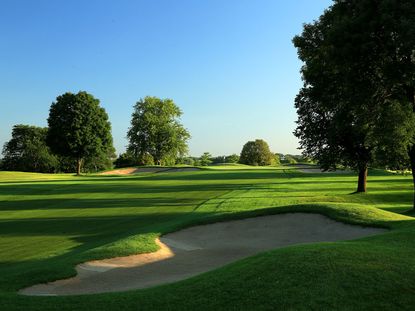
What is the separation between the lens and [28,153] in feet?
355

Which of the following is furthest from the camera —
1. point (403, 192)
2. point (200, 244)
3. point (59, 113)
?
point (59, 113)

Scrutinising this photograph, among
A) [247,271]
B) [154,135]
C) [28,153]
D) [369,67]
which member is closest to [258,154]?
[154,135]

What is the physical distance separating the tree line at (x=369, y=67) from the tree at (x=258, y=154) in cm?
11024

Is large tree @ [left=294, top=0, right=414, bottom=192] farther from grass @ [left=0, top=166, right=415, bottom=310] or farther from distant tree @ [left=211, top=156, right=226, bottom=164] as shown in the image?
distant tree @ [left=211, top=156, right=226, bottom=164]

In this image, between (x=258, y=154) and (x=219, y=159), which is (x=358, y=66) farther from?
(x=219, y=159)

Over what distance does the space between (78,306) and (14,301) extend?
3.97 ft

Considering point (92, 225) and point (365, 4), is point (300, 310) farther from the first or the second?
point (365, 4)

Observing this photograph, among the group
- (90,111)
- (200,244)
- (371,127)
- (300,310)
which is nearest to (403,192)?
(371,127)

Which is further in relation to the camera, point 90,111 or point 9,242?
point 90,111

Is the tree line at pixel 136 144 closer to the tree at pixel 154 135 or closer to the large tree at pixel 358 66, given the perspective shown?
the tree at pixel 154 135

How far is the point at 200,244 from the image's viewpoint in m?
15.3

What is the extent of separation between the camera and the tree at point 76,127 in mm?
67625

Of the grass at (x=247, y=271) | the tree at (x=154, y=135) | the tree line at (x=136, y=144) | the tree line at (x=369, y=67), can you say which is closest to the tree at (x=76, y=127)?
the tree line at (x=136, y=144)

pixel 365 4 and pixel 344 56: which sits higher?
pixel 365 4
